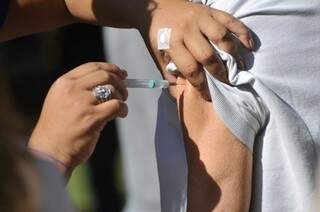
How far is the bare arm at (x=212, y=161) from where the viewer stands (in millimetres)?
2102

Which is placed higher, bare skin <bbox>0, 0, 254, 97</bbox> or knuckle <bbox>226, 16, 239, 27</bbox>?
knuckle <bbox>226, 16, 239, 27</bbox>

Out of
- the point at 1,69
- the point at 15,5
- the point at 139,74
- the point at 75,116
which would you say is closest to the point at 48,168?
the point at 1,69

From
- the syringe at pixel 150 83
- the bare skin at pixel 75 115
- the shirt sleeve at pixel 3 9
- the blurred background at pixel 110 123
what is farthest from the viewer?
the blurred background at pixel 110 123

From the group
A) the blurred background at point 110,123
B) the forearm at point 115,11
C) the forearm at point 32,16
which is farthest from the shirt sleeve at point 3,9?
the blurred background at point 110,123

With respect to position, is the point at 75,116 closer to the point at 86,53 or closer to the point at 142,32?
the point at 142,32

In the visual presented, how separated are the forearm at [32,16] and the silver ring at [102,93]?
356mm

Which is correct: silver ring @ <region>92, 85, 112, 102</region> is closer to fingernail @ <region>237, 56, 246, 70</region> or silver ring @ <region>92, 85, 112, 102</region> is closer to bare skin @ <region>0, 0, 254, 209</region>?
bare skin @ <region>0, 0, 254, 209</region>

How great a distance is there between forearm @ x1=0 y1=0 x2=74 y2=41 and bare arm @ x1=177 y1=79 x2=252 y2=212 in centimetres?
42

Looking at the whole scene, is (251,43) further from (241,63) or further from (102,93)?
(102,93)

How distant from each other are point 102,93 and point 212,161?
250 mm

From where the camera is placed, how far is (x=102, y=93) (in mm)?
2137

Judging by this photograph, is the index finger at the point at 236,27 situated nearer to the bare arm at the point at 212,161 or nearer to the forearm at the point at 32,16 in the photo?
the bare arm at the point at 212,161

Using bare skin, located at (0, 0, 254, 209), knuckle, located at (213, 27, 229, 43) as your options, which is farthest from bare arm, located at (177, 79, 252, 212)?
knuckle, located at (213, 27, 229, 43)

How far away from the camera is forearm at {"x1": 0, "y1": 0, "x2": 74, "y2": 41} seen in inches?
94.6
